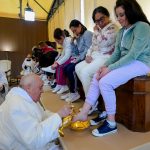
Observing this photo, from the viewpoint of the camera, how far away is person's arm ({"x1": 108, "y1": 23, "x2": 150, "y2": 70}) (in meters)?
1.98

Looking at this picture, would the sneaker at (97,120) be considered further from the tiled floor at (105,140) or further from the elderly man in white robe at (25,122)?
the elderly man in white robe at (25,122)

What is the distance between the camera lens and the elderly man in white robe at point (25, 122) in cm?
149

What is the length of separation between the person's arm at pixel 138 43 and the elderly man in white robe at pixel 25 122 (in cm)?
72

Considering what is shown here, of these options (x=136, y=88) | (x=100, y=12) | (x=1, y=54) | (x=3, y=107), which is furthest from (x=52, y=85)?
(x=1, y=54)

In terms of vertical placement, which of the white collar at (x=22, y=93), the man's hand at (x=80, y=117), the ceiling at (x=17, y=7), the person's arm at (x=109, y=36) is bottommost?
the man's hand at (x=80, y=117)

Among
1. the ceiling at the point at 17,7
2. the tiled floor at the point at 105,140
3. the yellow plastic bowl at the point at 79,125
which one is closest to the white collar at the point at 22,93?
the tiled floor at the point at 105,140

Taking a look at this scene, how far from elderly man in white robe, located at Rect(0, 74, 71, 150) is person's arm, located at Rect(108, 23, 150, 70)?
72 centimetres

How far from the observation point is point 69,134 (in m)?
2.09

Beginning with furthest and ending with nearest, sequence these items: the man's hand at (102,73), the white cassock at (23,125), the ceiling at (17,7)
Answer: the ceiling at (17,7) → the man's hand at (102,73) → the white cassock at (23,125)

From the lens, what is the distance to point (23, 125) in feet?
4.87

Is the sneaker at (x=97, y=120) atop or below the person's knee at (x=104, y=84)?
below

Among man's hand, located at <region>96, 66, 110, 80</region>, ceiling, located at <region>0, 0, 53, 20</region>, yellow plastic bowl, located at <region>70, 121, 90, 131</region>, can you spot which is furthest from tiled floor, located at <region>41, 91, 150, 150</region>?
ceiling, located at <region>0, 0, 53, 20</region>

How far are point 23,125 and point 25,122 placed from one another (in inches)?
0.9

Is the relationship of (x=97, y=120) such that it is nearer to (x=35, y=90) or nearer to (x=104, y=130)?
(x=104, y=130)
